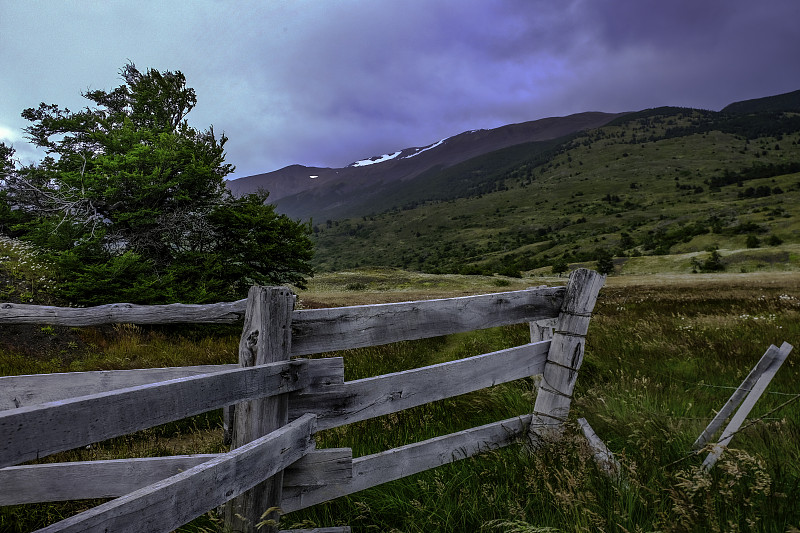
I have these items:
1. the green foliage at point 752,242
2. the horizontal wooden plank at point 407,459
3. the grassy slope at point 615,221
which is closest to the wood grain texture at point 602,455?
the horizontal wooden plank at point 407,459

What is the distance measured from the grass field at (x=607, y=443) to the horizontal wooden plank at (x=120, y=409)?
957 mm

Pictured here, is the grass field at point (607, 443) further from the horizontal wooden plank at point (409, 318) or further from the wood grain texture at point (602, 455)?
the horizontal wooden plank at point (409, 318)

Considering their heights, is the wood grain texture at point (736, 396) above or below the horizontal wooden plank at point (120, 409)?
below

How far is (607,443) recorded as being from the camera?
3.50m

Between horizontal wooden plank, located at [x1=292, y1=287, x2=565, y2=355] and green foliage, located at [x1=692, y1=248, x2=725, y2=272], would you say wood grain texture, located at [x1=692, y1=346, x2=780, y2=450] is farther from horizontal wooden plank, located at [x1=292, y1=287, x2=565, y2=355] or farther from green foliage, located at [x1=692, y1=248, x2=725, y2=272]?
green foliage, located at [x1=692, y1=248, x2=725, y2=272]

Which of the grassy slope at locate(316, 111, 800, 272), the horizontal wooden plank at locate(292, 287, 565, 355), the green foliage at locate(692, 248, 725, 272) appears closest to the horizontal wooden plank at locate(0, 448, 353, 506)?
the horizontal wooden plank at locate(292, 287, 565, 355)

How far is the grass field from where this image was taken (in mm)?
2357

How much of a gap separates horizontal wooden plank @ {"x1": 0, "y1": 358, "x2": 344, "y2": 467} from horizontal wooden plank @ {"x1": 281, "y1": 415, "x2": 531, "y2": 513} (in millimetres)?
812

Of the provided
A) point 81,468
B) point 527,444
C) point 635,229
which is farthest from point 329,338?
point 635,229

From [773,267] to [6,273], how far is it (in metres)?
54.5

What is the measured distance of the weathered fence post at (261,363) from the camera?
2314mm

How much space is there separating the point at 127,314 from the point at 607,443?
4.38 meters

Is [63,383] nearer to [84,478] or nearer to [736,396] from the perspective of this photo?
[84,478]

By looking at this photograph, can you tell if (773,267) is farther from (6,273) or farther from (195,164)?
(6,273)
